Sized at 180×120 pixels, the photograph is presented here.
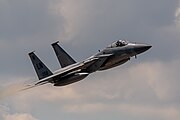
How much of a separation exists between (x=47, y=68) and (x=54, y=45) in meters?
8.38

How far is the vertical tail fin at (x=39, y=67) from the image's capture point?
110500mm

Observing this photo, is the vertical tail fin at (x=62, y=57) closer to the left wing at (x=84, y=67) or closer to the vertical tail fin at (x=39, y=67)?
the vertical tail fin at (x=39, y=67)

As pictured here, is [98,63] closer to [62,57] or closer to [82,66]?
[82,66]

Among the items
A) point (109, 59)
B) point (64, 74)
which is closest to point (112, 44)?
point (109, 59)

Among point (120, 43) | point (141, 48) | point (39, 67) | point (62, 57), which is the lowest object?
point (141, 48)

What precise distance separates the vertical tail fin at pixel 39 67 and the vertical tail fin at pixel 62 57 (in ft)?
13.1

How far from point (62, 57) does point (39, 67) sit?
5599 millimetres

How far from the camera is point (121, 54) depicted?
101500mm

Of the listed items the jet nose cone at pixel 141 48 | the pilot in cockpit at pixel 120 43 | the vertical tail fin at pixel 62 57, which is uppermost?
the vertical tail fin at pixel 62 57

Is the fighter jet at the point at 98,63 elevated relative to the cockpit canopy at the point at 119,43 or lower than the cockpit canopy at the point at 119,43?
lower

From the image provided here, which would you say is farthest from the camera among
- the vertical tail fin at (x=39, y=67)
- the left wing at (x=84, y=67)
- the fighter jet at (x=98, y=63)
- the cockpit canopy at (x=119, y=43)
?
the vertical tail fin at (x=39, y=67)

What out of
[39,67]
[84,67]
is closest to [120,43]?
[84,67]

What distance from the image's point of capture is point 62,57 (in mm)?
115938

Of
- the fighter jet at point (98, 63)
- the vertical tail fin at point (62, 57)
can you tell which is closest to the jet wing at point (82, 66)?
the fighter jet at point (98, 63)
